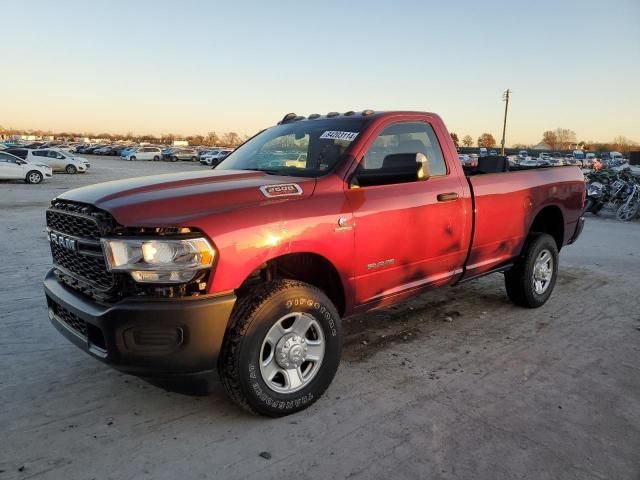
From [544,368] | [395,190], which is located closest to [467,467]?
[544,368]

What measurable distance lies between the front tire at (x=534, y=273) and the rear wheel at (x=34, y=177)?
24013 mm

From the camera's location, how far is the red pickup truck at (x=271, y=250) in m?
2.72

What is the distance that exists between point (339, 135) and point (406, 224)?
2.81ft

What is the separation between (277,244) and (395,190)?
1187 millimetres

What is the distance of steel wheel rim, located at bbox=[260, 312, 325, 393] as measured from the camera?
10.2 feet

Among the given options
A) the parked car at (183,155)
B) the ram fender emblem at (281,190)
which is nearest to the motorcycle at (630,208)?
the ram fender emblem at (281,190)

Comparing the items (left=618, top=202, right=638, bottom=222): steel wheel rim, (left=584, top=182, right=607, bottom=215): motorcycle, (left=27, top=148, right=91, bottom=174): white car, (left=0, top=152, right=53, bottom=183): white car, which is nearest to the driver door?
(left=618, top=202, right=638, bottom=222): steel wheel rim

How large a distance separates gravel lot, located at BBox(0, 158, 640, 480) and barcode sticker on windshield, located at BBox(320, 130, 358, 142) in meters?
1.76

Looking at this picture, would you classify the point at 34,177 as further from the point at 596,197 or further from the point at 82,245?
the point at 82,245

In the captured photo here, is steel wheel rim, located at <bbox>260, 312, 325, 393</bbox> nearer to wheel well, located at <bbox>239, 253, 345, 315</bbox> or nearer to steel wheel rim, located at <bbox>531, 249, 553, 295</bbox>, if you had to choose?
wheel well, located at <bbox>239, 253, 345, 315</bbox>

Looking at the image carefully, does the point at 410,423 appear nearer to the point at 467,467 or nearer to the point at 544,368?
A: the point at 467,467

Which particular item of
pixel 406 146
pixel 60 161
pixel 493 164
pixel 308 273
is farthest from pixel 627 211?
pixel 60 161

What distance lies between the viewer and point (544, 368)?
393 centimetres

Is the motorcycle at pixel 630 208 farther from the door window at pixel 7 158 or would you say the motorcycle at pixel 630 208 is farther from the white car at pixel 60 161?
the white car at pixel 60 161
